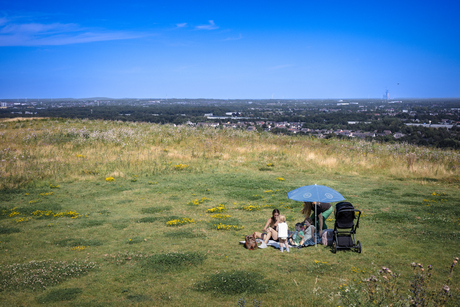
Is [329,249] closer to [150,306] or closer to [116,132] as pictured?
[150,306]

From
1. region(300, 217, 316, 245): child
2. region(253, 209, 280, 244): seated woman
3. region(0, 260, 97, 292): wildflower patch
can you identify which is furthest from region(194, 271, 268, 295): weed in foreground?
region(0, 260, 97, 292): wildflower patch

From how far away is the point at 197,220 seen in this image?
12.0 meters

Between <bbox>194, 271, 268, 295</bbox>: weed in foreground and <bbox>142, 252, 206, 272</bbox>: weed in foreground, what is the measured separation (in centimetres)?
102

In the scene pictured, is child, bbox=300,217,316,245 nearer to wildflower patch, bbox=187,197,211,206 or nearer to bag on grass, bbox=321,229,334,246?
bag on grass, bbox=321,229,334,246

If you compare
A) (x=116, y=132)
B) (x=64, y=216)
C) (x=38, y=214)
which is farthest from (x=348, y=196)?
(x=116, y=132)

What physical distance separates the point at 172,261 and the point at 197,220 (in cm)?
387

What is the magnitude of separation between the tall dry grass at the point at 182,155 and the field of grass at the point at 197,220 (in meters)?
0.15

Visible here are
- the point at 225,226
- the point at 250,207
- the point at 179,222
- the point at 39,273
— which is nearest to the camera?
the point at 39,273

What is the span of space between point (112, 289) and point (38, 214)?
25.9 ft

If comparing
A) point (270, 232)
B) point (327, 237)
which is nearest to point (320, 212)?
point (327, 237)

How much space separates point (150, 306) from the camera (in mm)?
6047

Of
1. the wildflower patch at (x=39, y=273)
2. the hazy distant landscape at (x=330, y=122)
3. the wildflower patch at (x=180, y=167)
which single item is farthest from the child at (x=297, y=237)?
the hazy distant landscape at (x=330, y=122)

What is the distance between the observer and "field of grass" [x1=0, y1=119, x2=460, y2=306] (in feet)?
22.4

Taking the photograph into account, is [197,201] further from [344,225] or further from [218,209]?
[344,225]
